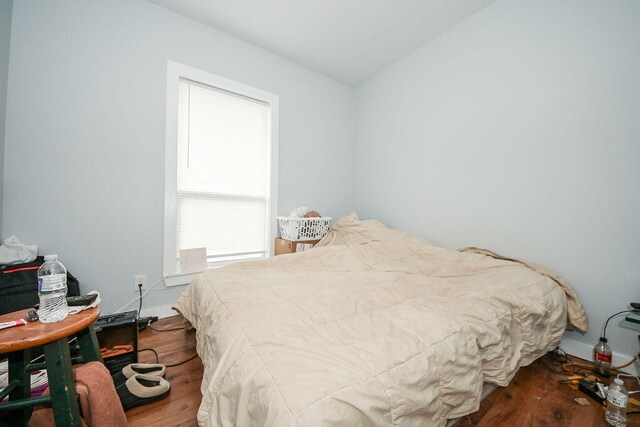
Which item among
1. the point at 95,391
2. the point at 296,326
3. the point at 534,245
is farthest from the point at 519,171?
the point at 95,391

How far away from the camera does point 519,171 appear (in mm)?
1872

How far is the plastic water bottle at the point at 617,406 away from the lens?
109cm

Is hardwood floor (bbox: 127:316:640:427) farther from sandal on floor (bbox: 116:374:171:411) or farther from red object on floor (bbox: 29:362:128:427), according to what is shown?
red object on floor (bbox: 29:362:128:427)

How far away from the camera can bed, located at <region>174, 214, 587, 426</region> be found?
67cm

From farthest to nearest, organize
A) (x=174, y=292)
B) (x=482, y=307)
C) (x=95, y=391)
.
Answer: (x=174, y=292), (x=482, y=307), (x=95, y=391)

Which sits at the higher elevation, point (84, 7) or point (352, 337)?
point (84, 7)

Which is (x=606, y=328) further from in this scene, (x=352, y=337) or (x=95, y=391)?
(x=95, y=391)

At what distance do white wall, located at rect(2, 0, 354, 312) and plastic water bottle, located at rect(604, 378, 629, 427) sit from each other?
2.76 meters

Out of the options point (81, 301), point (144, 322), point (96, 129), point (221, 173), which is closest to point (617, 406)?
point (81, 301)

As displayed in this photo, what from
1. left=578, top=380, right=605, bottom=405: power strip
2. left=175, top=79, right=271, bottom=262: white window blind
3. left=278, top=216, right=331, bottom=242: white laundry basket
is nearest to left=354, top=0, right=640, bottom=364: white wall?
left=578, top=380, right=605, bottom=405: power strip

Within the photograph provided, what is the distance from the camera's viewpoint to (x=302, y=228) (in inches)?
99.3

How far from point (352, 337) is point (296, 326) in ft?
0.70

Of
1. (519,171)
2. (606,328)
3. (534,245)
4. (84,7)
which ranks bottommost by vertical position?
(606,328)

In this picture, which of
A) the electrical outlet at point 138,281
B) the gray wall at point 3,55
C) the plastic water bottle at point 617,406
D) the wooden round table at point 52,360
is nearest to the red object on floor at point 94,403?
the wooden round table at point 52,360
